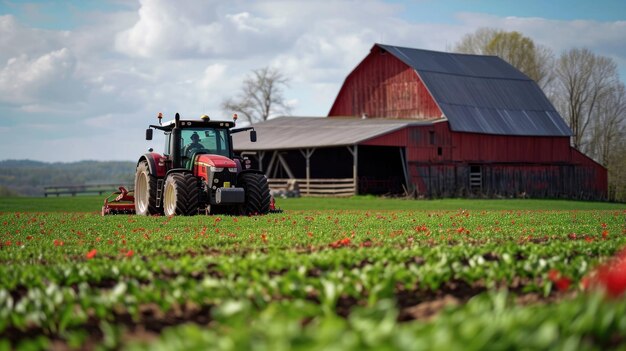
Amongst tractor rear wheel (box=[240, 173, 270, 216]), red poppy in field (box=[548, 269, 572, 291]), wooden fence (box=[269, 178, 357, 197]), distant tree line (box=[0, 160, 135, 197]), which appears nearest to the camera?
red poppy in field (box=[548, 269, 572, 291])

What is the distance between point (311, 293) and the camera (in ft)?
24.2

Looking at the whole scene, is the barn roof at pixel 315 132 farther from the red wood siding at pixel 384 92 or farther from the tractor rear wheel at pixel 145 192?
the tractor rear wheel at pixel 145 192

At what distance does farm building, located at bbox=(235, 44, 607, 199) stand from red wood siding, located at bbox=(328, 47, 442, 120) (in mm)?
62

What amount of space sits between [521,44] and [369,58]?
90.0 ft

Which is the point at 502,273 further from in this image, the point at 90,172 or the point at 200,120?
the point at 90,172

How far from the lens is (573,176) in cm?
5044

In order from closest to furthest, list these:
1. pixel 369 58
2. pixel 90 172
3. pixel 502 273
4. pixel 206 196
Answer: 1. pixel 502 273
2. pixel 206 196
3. pixel 369 58
4. pixel 90 172

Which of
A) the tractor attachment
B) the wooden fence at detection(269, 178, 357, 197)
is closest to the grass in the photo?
the wooden fence at detection(269, 178, 357, 197)

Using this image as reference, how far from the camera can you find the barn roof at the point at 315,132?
42.4 metres

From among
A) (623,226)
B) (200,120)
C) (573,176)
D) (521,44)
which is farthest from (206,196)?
(521,44)

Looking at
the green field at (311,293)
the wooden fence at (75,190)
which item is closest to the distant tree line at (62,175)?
the wooden fence at (75,190)

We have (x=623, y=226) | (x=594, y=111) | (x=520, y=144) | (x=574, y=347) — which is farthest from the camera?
Result: (x=594, y=111)

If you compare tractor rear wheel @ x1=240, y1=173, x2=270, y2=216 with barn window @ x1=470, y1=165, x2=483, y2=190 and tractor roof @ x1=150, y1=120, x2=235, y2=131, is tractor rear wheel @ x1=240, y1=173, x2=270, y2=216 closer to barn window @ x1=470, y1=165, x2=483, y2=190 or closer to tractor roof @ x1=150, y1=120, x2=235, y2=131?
tractor roof @ x1=150, y1=120, x2=235, y2=131

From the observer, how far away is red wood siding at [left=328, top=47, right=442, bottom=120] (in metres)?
48.8
